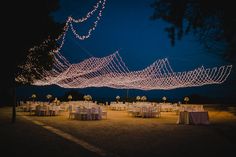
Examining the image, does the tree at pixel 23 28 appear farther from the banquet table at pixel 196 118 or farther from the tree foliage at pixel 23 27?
the banquet table at pixel 196 118

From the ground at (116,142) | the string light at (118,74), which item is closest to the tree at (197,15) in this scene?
the ground at (116,142)

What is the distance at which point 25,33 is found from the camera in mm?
10273

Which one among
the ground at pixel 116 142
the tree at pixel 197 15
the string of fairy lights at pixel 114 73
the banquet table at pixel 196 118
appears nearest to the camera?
the tree at pixel 197 15

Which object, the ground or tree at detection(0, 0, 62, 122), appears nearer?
the ground

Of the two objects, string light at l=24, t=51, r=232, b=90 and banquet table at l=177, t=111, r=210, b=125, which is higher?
string light at l=24, t=51, r=232, b=90

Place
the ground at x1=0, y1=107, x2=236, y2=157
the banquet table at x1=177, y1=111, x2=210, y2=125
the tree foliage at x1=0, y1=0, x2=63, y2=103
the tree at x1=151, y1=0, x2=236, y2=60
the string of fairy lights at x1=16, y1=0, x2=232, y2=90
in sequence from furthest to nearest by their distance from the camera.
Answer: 1. the string of fairy lights at x1=16, y1=0, x2=232, y2=90
2. the banquet table at x1=177, y1=111, x2=210, y2=125
3. the tree foliage at x1=0, y1=0, x2=63, y2=103
4. the ground at x1=0, y1=107, x2=236, y2=157
5. the tree at x1=151, y1=0, x2=236, y2=60

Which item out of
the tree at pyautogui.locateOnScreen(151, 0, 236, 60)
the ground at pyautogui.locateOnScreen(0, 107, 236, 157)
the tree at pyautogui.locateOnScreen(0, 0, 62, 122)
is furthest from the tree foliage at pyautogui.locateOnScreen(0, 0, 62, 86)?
the tree at pyautogui.locateOnScreen(151, 0, 236, 60)

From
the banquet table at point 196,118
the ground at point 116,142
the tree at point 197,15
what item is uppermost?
the tree at point 197,15

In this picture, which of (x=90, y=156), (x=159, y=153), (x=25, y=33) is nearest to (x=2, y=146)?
(x=90, y=156)

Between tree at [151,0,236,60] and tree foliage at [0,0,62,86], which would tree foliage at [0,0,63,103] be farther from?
tree at [151,0,236,60]

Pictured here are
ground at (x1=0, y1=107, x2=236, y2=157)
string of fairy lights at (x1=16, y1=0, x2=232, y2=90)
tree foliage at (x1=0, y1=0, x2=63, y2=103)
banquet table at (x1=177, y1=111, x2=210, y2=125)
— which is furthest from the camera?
string of fairy lights at (x1=16, y1=0, x2=232, y2=90)

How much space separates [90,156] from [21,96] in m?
32.5

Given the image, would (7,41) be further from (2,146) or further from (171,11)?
(171,11)

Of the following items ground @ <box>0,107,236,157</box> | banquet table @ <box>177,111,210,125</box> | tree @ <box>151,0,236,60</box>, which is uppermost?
tree @ <box>151,0,236,60</box>
